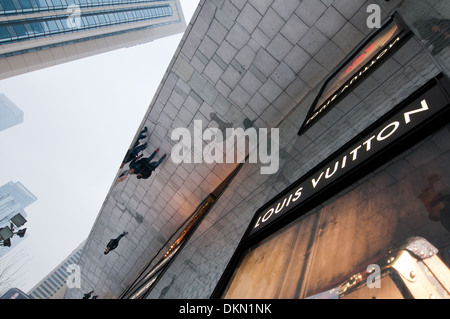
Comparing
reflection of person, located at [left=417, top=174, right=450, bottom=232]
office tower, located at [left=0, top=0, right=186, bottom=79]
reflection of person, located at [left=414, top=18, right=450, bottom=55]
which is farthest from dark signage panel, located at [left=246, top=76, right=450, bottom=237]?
office tower, located at [left=0, top=0, right=186, bottom=79]

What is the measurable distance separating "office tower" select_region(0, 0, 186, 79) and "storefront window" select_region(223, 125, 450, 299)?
38035 millimetres

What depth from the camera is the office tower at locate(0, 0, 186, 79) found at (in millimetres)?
32656

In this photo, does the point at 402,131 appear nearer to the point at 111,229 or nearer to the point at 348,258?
the point at 348,258

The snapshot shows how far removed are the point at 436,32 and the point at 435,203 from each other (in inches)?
131

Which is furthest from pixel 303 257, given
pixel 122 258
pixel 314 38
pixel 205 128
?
pixel 122 258

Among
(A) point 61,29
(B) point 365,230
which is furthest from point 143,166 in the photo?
(A) point 61,29

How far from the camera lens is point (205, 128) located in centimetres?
1043

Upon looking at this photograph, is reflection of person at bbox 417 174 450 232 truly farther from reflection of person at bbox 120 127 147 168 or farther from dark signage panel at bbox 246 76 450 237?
reflection of person at bbox 120 127 147 168

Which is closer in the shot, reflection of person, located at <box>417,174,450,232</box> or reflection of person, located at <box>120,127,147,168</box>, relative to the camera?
reflection of person, located at <box>417,174,450,232</box>

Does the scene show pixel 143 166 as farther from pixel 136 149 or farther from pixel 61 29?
pixel 61 29

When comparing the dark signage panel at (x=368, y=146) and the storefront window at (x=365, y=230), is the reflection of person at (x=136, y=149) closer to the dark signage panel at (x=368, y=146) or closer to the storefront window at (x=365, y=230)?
the dark signage panel at (x=368, y=146)

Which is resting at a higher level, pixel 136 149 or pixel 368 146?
pixel 136 149

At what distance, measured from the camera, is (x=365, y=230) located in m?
1.71
